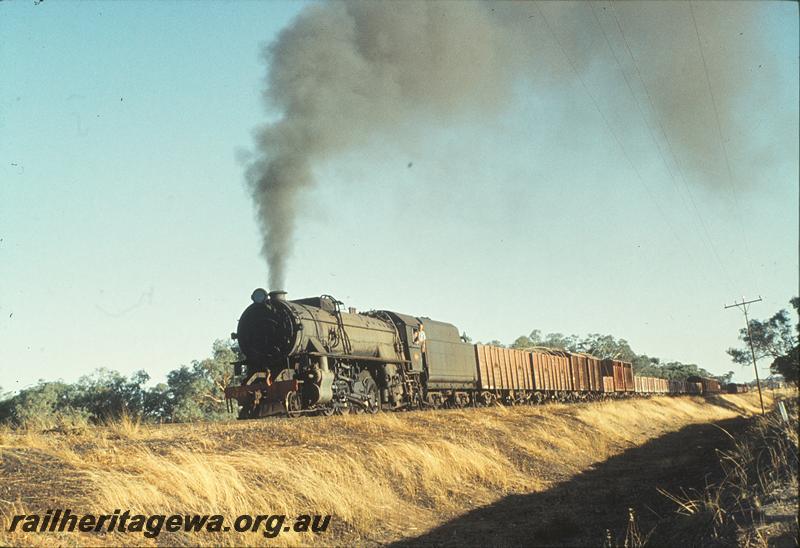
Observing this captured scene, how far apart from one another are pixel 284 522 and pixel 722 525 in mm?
5235

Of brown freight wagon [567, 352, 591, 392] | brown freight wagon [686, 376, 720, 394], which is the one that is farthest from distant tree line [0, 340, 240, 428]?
brown freight wagon [686, 376, 720, 394]

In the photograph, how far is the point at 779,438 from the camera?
994cm

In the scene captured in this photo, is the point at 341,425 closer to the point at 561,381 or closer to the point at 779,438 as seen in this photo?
the point at 779,438

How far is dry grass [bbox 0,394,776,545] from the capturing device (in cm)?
742

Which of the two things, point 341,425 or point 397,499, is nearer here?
point 397,499

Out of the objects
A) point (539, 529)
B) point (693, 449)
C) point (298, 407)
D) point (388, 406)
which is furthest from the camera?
point (388, 406)

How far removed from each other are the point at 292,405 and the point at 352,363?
3137mm

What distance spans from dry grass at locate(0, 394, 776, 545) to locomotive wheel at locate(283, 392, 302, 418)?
5.95 feet

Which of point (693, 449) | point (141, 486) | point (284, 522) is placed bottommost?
point (693, 449)

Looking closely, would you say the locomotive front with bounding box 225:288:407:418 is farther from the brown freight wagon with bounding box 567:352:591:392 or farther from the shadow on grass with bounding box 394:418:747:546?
the brown freight wagon with bounding box 567:352:591:392

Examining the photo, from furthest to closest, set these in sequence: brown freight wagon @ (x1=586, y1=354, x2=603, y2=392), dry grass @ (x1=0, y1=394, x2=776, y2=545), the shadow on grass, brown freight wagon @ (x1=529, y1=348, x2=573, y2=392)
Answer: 1. brown freight wagon @ (x1=586, y1=354, x2=603, y2=392)
2. brown freight wagon @ (x1=529, y1=348, x2=573, y2=392)
3. the shadow on grass
4. dry grass @ (x1=0, y1=394, x2=776, y2=545)

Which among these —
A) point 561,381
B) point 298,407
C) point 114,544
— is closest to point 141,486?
point 114,544

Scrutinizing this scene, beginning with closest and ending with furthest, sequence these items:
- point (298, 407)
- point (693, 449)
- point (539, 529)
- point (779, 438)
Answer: point (539, 529) → point (779, 438) → point (298, 407) → point (693, 449)

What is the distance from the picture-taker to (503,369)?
30.9m
